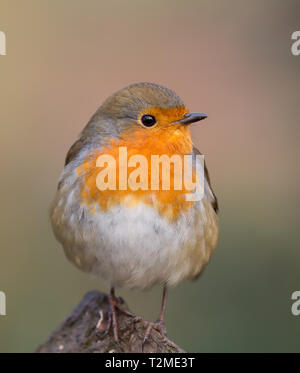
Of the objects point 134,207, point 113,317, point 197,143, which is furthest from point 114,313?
Answer: point 197,143

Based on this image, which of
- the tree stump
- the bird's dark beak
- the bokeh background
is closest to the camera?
the tree stump

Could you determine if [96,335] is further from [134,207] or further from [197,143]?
[197,143]

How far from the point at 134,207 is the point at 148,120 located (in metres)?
0.42

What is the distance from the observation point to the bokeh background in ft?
14.4

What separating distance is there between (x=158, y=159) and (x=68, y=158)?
659 millimetres

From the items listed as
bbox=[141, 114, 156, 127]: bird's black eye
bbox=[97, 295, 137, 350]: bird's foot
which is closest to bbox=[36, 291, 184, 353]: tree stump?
bbox=[97, 295, 137, 350]: bird's foot

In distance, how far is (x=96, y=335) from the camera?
8.90 feet

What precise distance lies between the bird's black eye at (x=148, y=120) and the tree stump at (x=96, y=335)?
0.96 meters

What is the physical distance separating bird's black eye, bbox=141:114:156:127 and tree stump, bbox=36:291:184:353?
3.16 ft

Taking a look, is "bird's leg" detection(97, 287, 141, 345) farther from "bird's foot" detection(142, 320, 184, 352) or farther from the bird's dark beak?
the bird's dark beak

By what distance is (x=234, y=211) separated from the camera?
5.29m

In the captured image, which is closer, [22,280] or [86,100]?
[22,280]

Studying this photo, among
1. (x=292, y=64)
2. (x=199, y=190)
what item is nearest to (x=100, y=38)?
(x=292, y=64)

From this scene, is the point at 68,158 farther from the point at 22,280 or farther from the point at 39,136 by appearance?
the point at 39,136
